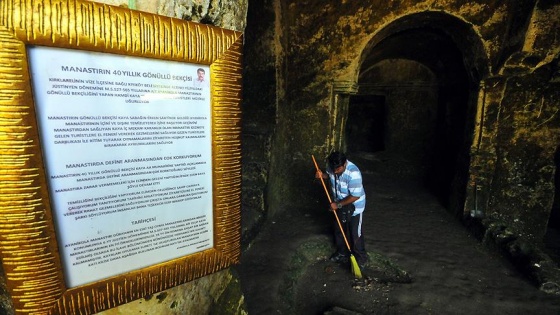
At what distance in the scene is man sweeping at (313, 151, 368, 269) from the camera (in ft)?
10.6

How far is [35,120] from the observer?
0.75m

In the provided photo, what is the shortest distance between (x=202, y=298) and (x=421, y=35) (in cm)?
587

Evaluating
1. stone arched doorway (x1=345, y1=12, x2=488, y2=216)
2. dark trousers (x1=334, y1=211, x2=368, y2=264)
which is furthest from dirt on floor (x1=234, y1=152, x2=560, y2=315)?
stone arched doorway (x1=345, y1=12, x2=488, y2=216)

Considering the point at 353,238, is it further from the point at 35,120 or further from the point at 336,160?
the point at 35,120

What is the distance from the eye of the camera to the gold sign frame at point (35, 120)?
714 mm

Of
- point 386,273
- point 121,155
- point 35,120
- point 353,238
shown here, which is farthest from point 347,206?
point 35,120

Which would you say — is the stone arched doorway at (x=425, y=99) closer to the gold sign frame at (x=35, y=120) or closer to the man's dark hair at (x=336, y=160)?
the man's dark hair at (x=336, y=160)

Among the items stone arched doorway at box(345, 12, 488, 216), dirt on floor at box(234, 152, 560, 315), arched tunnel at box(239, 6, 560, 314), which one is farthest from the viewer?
stone arched doorway at box(345, 12, 488, 216)

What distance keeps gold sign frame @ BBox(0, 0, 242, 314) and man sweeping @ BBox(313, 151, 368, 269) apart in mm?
2293

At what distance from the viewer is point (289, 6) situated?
4250mm

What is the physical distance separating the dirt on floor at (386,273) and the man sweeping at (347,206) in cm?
19

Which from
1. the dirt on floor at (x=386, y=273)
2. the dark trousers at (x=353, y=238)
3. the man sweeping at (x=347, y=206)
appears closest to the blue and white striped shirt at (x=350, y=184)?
the man sweeping at (x=347, y=206)

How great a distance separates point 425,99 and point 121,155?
853 centimetres

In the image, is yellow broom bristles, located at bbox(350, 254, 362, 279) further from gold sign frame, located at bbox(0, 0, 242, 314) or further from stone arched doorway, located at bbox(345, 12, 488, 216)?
gold sign frame, located at bbox(0, 0, 242, 314)
